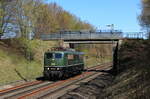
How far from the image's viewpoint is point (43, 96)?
2086cm

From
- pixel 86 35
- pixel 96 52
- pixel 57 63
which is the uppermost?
pixel 86 35

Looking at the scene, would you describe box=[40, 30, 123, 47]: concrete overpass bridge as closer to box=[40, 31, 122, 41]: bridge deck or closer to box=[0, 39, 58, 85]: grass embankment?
box=[40, 31, 122, 41]: bridge deck

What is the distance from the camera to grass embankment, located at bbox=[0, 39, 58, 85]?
3364 cm

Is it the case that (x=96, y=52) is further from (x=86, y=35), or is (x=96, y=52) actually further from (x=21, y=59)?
(x=21, y=59)

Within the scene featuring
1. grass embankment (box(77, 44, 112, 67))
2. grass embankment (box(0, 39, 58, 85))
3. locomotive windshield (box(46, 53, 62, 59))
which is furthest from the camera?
grass embankment (box(77, 44, 112, 67))

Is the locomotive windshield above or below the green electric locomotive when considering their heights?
above

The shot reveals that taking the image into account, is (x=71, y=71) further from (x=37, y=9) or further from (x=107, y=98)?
(x=107, y=98)

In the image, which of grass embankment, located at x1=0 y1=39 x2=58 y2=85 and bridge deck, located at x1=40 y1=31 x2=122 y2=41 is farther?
bridge deck, located at x1=40 y1=31 x2=122 y2=41

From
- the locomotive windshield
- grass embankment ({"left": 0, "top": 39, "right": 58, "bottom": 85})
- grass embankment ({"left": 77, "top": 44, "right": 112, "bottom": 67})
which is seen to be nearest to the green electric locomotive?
the locomotive windshield

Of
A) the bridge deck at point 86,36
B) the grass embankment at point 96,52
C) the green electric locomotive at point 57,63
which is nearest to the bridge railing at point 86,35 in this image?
the bridge deck at point 86,36

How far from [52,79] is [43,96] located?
1277 centimetres

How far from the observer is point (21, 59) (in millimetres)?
41625

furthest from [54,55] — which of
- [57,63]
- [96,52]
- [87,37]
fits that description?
[96,52]

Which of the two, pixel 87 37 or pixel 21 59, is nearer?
pixel 21 59
